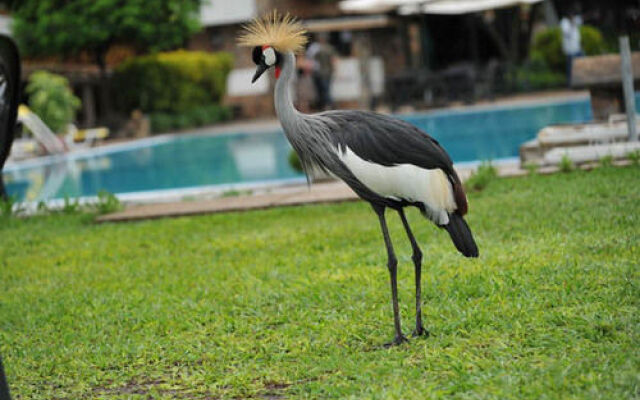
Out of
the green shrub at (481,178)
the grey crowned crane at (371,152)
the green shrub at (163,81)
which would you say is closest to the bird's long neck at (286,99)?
the grey crowned crane at (371,152)

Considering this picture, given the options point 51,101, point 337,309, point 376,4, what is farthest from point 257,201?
point 376,4

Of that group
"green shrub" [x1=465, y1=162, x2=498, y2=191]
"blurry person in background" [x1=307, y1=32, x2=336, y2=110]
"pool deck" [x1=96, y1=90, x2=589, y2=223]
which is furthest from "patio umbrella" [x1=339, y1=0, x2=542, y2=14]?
"green shrub" [x1=465, y1=162, x2=498, y2=191]

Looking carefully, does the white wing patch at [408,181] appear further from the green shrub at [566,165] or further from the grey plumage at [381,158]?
the green shrub at [566,165]

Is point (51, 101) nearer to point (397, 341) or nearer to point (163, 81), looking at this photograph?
point (163, 81)

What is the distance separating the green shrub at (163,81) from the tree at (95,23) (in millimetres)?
1152

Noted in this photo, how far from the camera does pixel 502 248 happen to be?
5.82 meters

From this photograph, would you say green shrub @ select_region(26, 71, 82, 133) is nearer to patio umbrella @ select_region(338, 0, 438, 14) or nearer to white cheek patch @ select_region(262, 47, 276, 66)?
patio umbrella @ select_region(338, 0, 438, 14)

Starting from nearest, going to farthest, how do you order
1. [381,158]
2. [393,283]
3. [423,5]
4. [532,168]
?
[381,158] < [393,283] < [532,168] < [423,5]

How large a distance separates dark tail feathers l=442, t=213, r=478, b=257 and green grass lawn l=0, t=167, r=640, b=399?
1.49ft

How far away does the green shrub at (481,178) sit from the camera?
341 inches

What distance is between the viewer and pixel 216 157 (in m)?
19.1

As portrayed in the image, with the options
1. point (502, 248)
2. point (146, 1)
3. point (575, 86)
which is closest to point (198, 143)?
point (146, 1)

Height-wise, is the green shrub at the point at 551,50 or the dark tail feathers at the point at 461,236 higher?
the green shrub at the point at 551,50

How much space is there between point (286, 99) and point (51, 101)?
1908 cm
